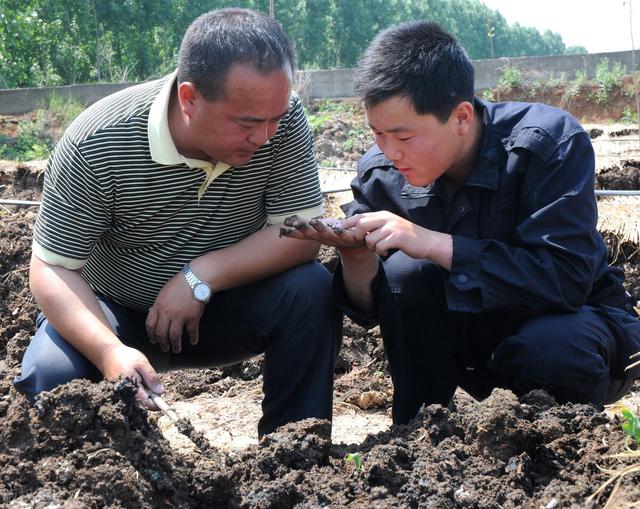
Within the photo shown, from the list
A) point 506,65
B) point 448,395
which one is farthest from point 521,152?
point 506,65

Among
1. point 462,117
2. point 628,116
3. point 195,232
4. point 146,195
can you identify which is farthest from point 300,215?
point 628,116

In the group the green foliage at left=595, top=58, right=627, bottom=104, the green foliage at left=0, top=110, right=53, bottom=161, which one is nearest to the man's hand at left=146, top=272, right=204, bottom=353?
the green foliage at left=0, top=110, right=53, bottom=161

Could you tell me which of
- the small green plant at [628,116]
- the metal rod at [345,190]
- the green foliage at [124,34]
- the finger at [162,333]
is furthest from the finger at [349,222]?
the small green plant at [628,116]

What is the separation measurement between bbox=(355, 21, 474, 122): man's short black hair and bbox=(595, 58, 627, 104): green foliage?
11684 mm

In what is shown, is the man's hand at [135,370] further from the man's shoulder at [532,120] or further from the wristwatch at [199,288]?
the man's shoulder at [532,120]

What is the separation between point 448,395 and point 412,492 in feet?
2.72

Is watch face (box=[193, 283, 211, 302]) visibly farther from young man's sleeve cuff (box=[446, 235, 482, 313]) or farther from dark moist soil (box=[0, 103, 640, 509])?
young man's sleeve cuff (box=[446, 235, 482, 313])

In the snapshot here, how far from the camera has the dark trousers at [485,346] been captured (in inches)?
89.7

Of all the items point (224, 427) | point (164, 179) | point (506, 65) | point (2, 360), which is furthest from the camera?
point (506, 65)

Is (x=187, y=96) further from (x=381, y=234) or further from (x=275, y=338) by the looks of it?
(x=275, y=338)

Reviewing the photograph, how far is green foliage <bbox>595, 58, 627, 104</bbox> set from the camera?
13.1 m

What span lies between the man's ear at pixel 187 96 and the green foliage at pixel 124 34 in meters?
10.2

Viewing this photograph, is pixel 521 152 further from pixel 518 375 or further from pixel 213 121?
pixel 213 121

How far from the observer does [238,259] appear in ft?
8.15
